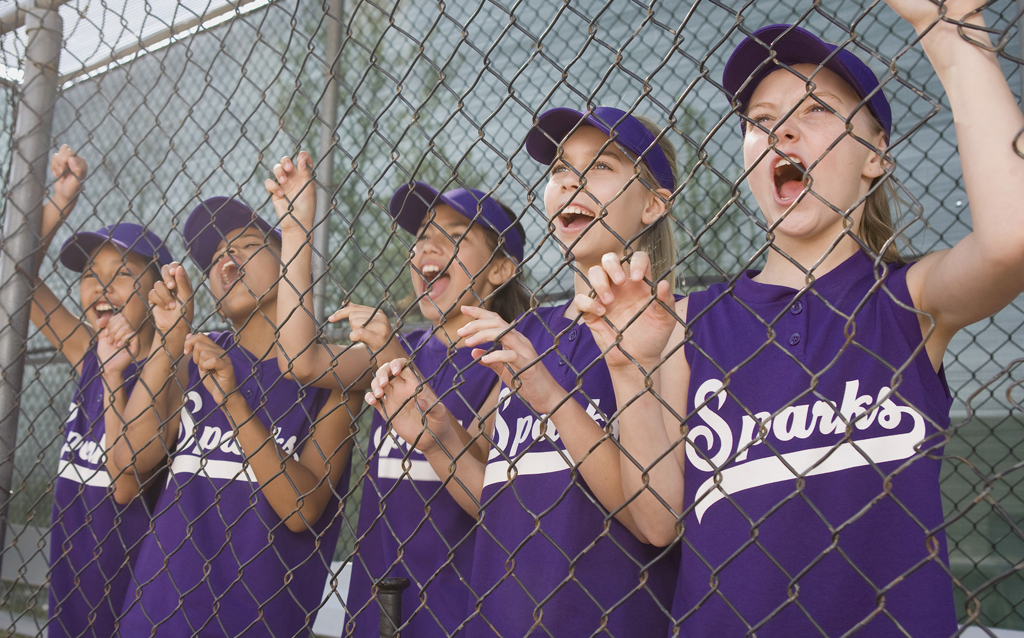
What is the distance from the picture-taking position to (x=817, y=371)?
114 cm

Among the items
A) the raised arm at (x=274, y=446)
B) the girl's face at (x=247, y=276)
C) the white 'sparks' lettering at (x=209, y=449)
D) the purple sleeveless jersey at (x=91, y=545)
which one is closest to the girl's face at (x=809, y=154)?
the raised arm at (x=274, y=446)

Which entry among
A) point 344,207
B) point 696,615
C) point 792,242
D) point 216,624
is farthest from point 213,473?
point 344,207

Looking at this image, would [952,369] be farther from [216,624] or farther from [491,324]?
[216,624]

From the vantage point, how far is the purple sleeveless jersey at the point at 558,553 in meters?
1.30

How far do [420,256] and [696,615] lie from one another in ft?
4.16

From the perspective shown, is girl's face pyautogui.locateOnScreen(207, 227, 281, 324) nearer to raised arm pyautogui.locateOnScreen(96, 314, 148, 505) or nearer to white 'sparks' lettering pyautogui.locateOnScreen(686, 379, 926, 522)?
raised arm pyautogui.locateOnScreen(96, 314, 148, 505)

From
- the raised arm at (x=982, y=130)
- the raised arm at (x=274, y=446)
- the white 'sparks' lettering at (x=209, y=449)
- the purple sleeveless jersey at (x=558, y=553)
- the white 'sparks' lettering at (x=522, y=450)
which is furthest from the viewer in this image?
the white 'sparks' lettering at (x=209, y=449)


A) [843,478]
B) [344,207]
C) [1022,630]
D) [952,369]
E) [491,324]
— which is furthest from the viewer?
[344,207]

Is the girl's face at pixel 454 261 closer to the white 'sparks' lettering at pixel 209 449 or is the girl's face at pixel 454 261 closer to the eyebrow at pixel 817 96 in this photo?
the white 'sparks' lettering at pixel 209 449

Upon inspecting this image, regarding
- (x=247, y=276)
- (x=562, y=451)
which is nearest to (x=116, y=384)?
(x=247, y=276)

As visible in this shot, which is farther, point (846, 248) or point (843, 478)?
point (846, 248)

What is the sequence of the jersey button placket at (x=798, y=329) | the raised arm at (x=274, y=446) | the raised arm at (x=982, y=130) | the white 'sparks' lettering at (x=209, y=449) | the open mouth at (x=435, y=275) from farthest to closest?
the open mouth at (x=435, y=275) < the white 'sparks' lettering at (x=209, y=449) < the raised arm at (x=274, y=446) < the jersey button placket at (x=798, y=329) < the raised arm at (x=982, y=130)

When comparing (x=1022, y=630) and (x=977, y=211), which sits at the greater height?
(x=977, y=211)

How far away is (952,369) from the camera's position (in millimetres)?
2654
